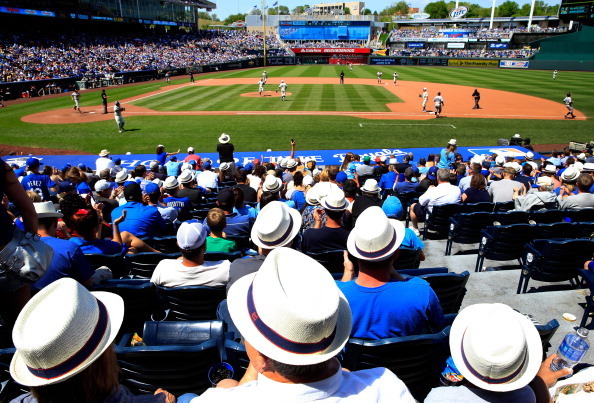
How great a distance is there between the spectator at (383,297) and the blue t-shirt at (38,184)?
32.5ft

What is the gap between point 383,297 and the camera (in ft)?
10.3

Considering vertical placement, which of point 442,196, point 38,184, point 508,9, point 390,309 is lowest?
point 38,184

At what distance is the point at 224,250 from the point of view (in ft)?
17.7

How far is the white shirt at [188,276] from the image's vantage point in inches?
169

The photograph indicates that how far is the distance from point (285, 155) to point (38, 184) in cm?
932

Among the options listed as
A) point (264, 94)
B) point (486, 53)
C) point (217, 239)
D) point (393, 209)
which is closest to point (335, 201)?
point (393, 209)

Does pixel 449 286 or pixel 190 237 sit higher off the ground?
pixel 190 237

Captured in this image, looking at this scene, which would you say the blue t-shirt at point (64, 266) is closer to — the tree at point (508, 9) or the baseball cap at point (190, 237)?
the baseball cap at point (190, 237)

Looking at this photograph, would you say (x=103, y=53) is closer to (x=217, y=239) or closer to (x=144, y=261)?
(x=144, y=261)

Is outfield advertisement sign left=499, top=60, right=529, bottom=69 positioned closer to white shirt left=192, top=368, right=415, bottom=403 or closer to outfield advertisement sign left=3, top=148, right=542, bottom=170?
outfield advertisement sign left=3, top=148, right=542, bottom=170

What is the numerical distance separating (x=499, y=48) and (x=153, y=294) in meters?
91.0

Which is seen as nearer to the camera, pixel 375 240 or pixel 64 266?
pixel 375 240

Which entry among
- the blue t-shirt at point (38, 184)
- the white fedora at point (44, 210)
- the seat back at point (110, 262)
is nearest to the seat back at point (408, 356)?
the seat back at point (110, 262)

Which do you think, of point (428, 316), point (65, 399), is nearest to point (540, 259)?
point (428, 316)
